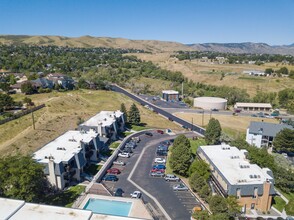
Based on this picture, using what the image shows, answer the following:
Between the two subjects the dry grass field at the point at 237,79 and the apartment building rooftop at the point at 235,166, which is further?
the dry grass field at the point at 237,79

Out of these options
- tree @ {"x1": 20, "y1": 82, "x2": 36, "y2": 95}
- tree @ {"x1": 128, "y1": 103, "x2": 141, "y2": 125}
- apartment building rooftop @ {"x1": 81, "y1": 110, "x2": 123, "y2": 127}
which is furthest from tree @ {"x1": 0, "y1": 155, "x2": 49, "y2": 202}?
tree @ {"x1": 20, "y1": 82, "x2": 36, "y2": 95}

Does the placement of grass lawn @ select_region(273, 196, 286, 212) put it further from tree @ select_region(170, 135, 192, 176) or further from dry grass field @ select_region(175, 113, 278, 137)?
dry grass field @ select_region(175, 113, 278, 137)

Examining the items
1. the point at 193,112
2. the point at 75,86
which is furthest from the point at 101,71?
the point at 193,112

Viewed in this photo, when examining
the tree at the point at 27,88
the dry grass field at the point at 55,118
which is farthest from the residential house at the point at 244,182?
the tree at the point at 27,88

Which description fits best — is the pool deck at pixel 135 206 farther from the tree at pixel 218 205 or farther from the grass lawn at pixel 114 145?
the grass lawn at pixel 114 145

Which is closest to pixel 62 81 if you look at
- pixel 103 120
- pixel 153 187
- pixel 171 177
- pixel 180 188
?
pixel 103 120

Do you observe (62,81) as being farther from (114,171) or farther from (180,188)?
(180,188)

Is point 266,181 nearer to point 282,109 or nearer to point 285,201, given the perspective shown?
point 285,201
